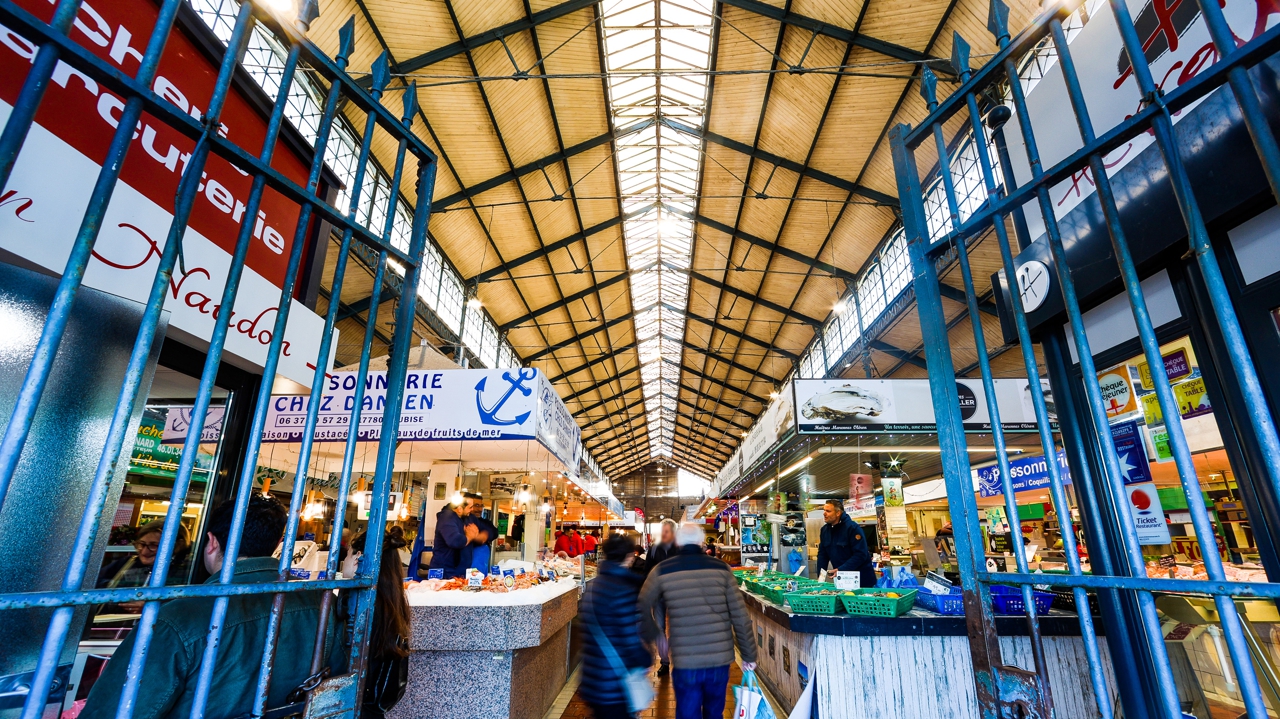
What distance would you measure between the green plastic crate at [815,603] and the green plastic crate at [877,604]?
0.21 ft

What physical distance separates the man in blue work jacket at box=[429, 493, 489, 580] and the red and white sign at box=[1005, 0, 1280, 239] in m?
5.14

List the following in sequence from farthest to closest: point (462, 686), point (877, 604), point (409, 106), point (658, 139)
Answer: point (658, 139)
point (462, 686)
point (877, 604)
point (409, 106)

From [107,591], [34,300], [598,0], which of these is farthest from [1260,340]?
[598,0]

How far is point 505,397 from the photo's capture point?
503 centimetres

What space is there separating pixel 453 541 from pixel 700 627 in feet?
10.1

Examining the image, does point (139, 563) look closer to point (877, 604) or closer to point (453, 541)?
point (453, 541)

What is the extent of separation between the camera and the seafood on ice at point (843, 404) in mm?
7148

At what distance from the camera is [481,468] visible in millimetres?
8742

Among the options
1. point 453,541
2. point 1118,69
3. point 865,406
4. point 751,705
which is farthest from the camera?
point 865,406

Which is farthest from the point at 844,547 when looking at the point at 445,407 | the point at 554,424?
the point at 445,407

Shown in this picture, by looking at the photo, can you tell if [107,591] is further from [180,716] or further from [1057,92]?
[1057,92]

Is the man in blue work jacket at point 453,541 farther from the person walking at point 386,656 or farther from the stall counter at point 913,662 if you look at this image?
the stall counter at point 913,662

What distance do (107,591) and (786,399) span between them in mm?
7657

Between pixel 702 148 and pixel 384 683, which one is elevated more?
pixel 702 148
